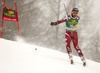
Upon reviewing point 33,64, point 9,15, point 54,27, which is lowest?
point 33,64

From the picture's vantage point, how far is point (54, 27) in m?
11.3

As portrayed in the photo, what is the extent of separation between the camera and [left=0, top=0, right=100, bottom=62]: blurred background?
33.7 feet

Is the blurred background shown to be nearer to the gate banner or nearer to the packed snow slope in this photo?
the gate banner

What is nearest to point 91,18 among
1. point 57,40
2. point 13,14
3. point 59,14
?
point 59,14

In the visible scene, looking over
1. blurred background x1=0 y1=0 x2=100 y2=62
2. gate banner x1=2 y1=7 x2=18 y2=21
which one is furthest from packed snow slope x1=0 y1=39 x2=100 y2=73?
blurred background x1=0 y1=0 x2=100 y2=62

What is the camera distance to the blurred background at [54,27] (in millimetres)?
10266

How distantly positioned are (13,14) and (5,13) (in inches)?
18.5

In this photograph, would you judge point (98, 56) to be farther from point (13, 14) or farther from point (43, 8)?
point (13, 14)

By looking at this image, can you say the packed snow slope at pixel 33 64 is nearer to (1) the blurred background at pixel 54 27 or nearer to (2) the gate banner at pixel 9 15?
(2) the gate banner at pixel 9 15

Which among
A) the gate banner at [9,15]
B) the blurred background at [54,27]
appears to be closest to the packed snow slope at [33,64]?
the gate banner at [9,15]

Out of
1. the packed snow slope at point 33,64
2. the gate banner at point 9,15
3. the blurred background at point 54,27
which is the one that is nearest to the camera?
the packed snow slope at point 33,64

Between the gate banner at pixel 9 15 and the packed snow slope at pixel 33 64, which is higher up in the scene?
the gate banner at pixel 9 15

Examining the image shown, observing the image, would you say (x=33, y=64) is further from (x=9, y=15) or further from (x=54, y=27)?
(x=54, y=27)

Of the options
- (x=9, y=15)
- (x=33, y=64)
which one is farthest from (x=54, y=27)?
(x=33, y=64)
